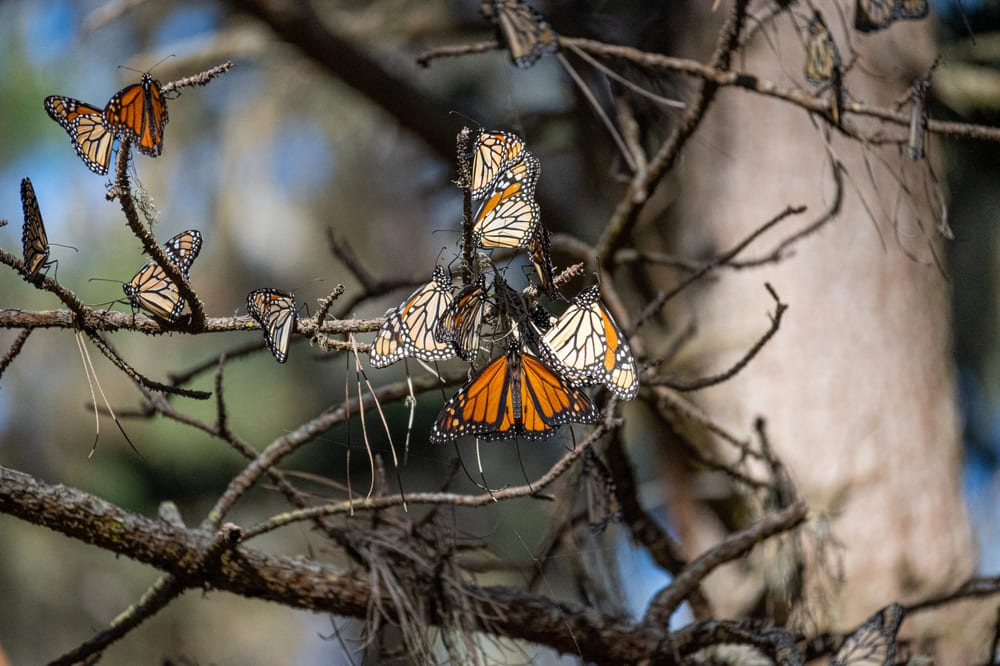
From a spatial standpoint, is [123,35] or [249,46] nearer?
[123,35]

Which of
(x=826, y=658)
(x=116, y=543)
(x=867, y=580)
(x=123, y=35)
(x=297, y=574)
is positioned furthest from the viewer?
(x=123, y=35)

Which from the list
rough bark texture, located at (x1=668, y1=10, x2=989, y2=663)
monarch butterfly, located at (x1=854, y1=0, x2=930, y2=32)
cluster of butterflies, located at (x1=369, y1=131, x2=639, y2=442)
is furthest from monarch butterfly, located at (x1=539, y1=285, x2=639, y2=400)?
rough bark texture, located at (x1=668, y1=10, x2=989, y2=663)

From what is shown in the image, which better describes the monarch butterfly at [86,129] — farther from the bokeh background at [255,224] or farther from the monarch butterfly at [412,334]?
the bokeh background at [255,224]

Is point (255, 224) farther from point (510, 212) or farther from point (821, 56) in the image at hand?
point (510, 212)

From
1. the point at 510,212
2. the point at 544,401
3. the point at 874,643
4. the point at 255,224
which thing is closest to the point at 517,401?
the point at 544,401

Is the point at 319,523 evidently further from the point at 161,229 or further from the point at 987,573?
the point at 987,573

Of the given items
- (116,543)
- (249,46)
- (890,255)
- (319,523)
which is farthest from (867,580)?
(249,46)

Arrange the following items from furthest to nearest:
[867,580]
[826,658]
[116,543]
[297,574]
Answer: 1. [867,580]
2. [826,658]
3. [297,574]
4. [116,543]
